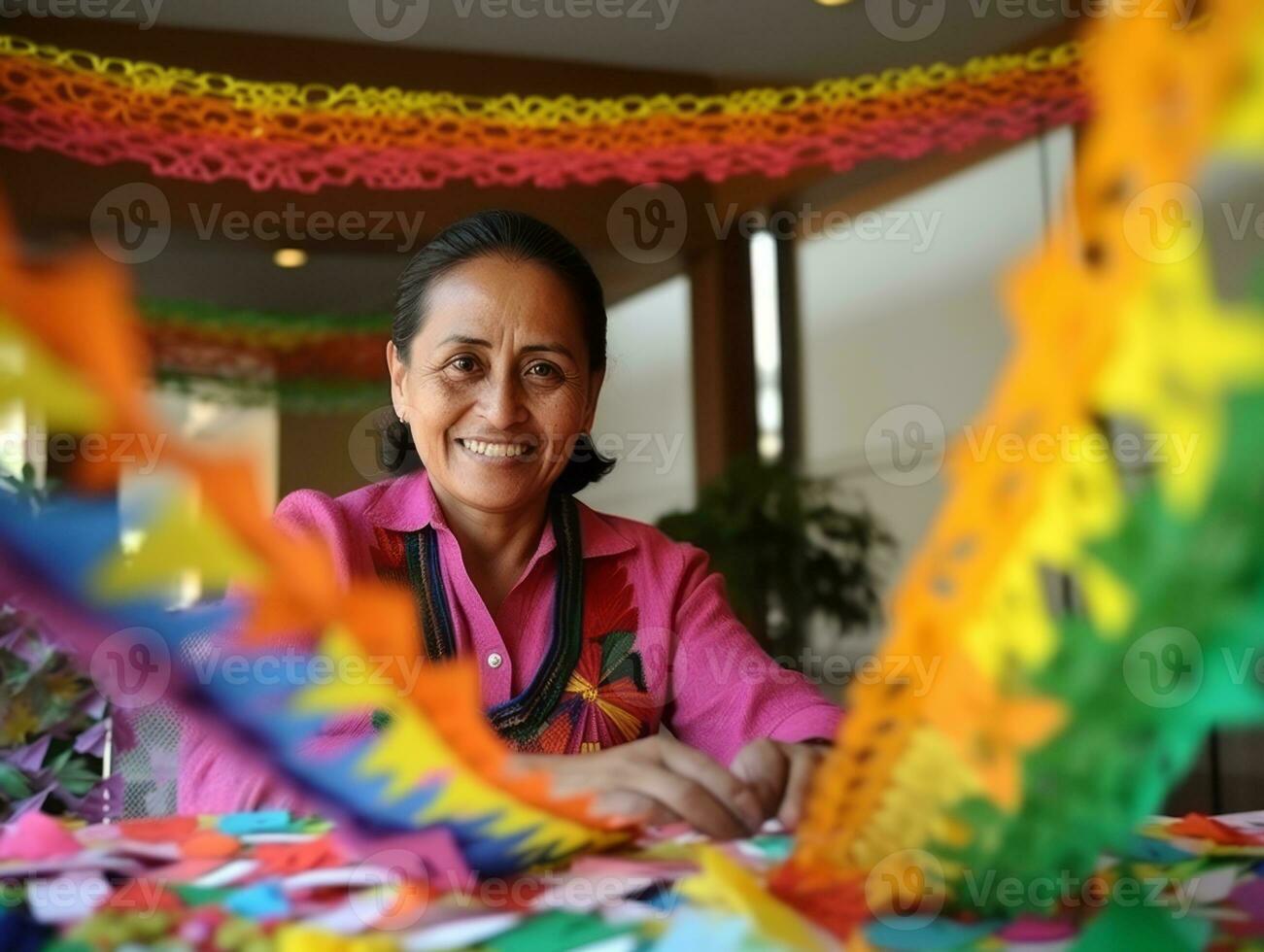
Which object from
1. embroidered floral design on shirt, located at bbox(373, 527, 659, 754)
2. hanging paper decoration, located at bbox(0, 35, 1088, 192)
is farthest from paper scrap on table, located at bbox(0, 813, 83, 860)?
hanging paper decoration, located at bbox(0, 35, 1088, 192)

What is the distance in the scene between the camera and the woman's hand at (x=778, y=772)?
2.40ft

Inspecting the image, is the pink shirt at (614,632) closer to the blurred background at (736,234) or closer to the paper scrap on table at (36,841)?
the paper scrap on table at (36,841)

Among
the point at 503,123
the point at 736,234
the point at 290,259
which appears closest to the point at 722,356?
the point at 736,234

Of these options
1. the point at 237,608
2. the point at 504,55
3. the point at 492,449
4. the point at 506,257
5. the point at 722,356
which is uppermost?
the point at 504,55

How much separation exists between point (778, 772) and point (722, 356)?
3.49 meters

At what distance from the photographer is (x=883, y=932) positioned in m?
0.54

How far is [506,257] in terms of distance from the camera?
131 cm

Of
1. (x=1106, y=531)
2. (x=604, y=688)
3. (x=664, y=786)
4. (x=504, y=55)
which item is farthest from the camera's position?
(x=504, y=55)

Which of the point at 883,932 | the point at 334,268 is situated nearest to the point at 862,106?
the point at 883,932

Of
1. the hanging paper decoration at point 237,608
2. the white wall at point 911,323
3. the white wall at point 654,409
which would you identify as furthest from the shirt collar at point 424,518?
the white wall at point 654,409

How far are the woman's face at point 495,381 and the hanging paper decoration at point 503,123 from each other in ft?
4.70

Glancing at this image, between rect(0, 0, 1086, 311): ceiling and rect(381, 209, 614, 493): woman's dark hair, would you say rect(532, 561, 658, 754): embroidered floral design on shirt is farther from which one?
rect(0, 0, 1086, 311): ceiling

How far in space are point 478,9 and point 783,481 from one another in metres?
1.61

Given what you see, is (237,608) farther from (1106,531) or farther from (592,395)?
(592,395)
